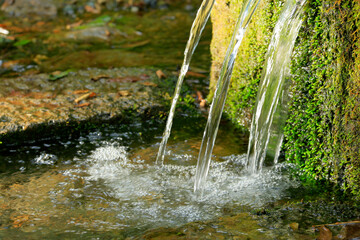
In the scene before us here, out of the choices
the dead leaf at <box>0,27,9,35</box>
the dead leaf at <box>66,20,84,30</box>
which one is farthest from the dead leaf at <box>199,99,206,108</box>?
the dead leaf at <box>0,27,9,35</box>

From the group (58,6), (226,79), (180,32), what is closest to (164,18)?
(180,32)

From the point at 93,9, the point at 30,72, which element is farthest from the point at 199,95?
the point at 93,9

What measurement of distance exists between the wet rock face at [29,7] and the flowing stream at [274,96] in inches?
226

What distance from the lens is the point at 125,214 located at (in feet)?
8.09

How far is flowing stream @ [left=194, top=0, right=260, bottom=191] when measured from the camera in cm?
292

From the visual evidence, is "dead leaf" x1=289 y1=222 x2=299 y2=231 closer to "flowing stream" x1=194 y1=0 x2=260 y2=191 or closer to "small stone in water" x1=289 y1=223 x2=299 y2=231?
"small stone in water" x1=289 y1=223 x2=299 y2=231

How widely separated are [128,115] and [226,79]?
3.64ft

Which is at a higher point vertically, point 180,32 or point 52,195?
point 180,32

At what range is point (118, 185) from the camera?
2.82 meters

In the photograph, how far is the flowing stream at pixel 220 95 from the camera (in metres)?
2.92

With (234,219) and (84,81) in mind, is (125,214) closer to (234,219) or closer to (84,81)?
(234,219)

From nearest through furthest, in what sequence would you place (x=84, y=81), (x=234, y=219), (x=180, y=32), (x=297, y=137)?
1. (x=234, y=219)
2. (x=297, y=137)
3. (x=84, y=81)
4. (x=180, y=32)

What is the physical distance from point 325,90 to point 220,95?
719 millimetres

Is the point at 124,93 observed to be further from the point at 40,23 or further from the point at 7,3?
the point at 7,3
